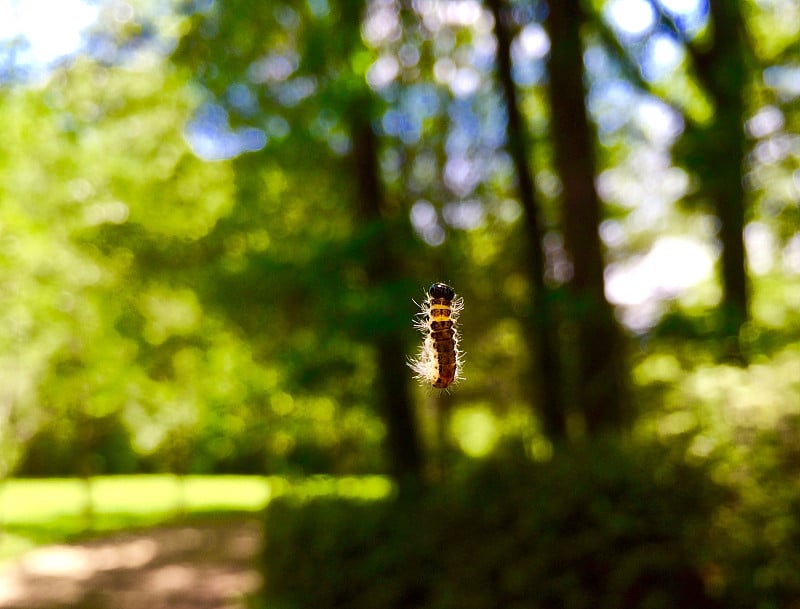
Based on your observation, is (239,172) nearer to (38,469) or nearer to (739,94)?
(739,94)

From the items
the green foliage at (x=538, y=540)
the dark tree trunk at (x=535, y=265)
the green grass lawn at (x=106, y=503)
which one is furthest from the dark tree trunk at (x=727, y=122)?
the green grass lawn at (x=106, y=503)

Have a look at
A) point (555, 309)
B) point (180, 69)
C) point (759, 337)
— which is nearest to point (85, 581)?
point (180, 69)

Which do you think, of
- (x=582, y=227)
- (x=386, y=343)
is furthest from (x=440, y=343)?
(x=582, y=227)

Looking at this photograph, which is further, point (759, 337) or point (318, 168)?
point (318, 168)

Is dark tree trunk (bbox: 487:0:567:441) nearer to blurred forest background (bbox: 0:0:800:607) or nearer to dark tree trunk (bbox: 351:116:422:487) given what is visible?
blurred forest background (bbox: 0:0:800:607)

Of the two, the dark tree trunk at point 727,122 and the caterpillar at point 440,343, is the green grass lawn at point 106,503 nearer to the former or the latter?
the dark tree trunk at point 727,122
